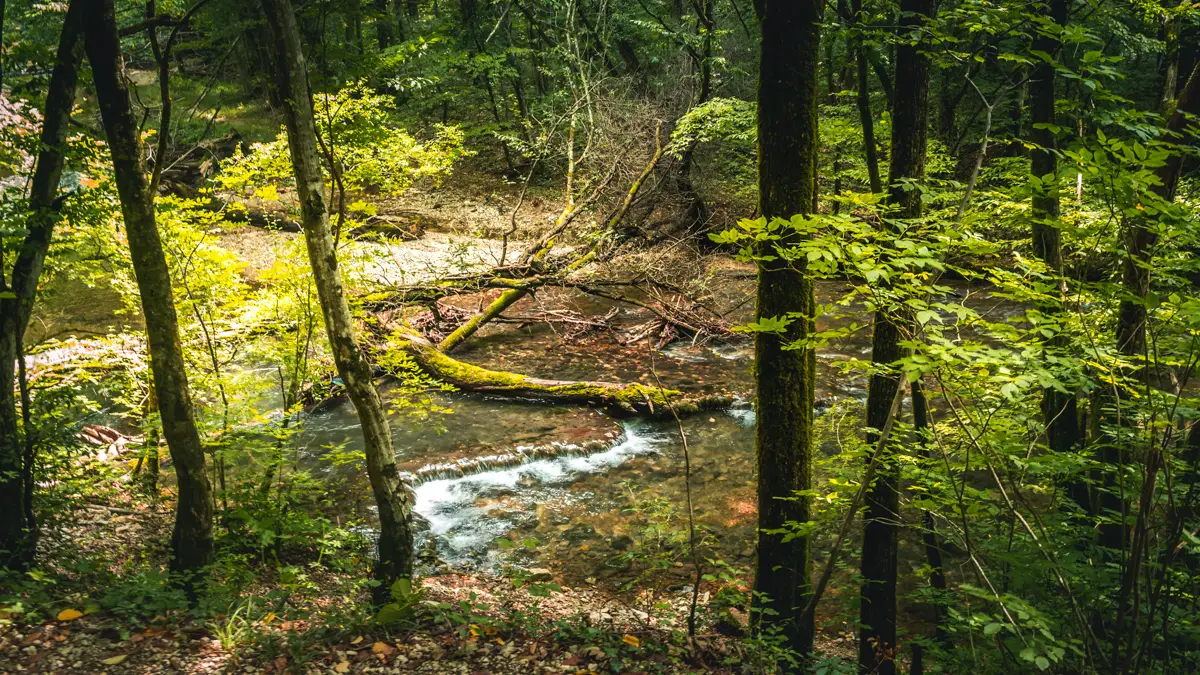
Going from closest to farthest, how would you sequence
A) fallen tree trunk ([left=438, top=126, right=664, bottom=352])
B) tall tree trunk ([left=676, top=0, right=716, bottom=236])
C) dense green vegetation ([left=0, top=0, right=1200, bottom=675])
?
dense green vegetation ([left=0, top=0, right=1200, bottom=675]) → fallen tree trunk ([left=438, top=126, right=664, bottom=352]) → tall tree trunk ([left=676, top=0, right=716, bottom=236])

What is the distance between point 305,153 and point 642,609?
4.60 meters

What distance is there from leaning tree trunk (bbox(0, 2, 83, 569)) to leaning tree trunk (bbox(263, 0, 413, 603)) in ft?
4.70

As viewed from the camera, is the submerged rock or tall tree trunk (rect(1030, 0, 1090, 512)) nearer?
tall tree trunk (rect(1030, 0, 1090, 512))

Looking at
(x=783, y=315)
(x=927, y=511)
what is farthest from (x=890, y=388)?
(x=783, y=315)

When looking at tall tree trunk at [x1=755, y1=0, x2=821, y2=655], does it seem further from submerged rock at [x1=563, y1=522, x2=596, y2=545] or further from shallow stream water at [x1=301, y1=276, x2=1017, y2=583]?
submerged rock at [x1=563, y1=522, x2=596, y2=545]

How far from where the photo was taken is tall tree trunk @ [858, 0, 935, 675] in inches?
156

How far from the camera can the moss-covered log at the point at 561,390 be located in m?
9.84

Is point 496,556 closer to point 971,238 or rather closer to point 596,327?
point 971,238

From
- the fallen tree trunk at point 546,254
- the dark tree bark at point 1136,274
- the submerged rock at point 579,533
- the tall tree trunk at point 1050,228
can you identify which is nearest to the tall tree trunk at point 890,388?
the tall tree trunk at point 1050,228

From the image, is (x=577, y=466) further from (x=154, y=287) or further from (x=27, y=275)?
(x=27, y=275)

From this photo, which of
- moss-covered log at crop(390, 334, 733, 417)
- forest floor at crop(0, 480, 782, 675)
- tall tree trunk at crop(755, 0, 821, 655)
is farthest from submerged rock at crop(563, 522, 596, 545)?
tall tree trunk at crop(755, 0, 821, 655)

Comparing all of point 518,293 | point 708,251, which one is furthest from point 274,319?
point 708,251

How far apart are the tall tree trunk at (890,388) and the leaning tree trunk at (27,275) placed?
5457mm

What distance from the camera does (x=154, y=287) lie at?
4.26m
